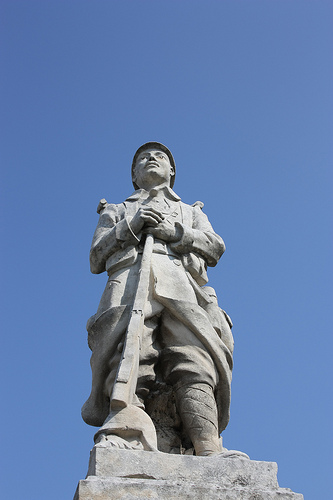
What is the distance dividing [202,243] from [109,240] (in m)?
1.08

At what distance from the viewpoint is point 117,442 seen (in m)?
5.33

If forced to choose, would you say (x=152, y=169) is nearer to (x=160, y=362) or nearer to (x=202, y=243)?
(x=202, y=243)

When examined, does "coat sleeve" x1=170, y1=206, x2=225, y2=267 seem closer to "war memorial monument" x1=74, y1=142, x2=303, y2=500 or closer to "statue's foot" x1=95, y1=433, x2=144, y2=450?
"war memorial monument" x1=74, y1=142, x2=303, y2=500

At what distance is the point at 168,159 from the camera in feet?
30.5

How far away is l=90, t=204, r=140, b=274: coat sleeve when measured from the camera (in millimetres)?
7531

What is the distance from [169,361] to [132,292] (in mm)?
846

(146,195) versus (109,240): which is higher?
(146,195)

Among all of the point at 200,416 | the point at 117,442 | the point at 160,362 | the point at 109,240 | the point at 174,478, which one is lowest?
the point at 174,478

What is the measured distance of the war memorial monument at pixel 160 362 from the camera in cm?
516

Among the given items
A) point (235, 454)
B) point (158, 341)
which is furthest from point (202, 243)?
point (235, 454)

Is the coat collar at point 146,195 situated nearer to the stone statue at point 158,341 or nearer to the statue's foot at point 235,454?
the stone statue at point 158,341

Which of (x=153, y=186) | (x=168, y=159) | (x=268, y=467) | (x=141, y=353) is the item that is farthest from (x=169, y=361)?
(x=168, y=159)

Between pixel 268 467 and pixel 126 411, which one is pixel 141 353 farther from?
pixel 268 467

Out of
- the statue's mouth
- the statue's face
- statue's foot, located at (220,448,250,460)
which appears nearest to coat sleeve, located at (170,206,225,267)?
the statue's face
